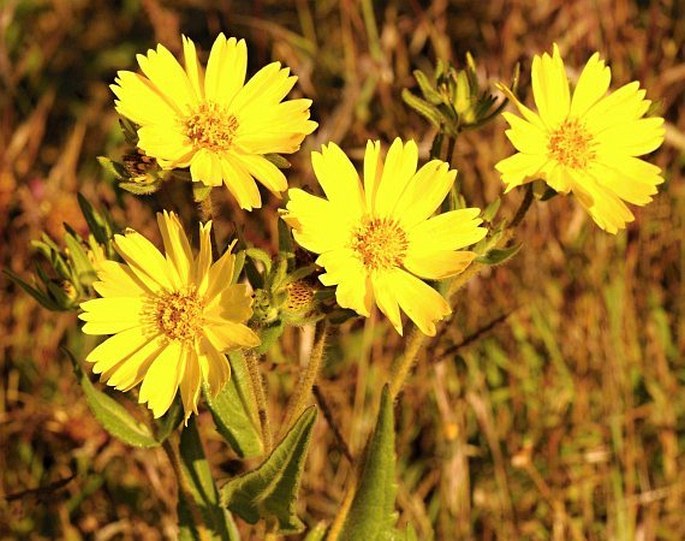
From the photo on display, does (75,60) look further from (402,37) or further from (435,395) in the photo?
(435,395)

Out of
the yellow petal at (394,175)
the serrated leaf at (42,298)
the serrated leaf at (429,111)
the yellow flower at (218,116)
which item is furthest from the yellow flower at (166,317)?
the serrated leaf at (429,111)

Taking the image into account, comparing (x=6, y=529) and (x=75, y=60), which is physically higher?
(x=75, y=60)

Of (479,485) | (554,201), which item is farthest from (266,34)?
(479,485)

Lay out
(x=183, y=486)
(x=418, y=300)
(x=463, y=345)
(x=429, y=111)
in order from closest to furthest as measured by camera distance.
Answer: (x=418, y=300) → (x=429, y=111) → (x=183, y=486) → (x=463, y=345)

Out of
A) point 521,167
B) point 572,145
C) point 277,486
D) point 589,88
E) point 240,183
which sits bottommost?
point 277,486

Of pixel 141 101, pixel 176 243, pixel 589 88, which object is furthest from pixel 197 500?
pixel 589 88

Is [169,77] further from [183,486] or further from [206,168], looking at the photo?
[183,486]

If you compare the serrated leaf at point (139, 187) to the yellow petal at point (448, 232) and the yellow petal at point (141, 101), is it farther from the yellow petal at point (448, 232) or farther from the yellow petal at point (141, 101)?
the yellow petal at point (448, 232)
